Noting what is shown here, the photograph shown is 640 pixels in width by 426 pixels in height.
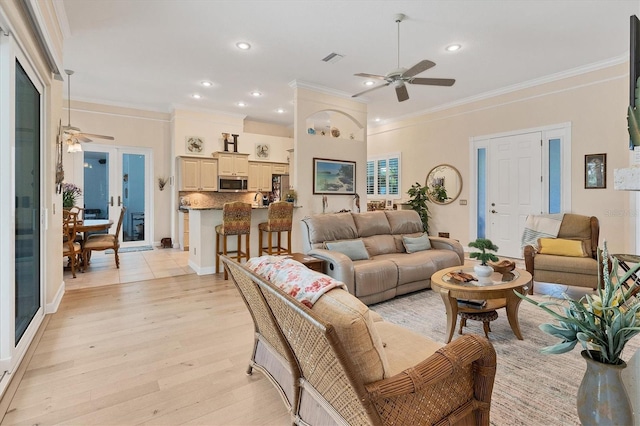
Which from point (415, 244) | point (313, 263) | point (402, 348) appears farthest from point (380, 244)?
point (402, 348)

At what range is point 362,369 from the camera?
115cm

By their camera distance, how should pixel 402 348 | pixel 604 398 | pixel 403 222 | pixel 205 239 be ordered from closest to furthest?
pixel 604 398 → pixel 402 348 → pixel 403 222 → pixel 205 239

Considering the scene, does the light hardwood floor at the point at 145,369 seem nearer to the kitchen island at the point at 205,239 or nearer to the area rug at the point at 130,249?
the kitchen island at the point at 205,239

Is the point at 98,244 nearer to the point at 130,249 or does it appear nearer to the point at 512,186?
the point at 130,249

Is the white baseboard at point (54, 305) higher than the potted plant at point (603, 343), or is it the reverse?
the potted plant at point (603, 343)

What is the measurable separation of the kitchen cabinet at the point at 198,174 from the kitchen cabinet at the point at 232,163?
14cm

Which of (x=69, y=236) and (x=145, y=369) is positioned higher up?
(x=69, y=236)

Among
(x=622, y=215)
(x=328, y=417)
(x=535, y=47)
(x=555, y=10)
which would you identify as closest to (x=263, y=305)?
(x=328, y=417)

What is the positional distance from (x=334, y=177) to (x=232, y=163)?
9.57 feet

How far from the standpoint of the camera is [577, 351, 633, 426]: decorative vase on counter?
81cm

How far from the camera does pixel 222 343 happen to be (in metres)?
2.71

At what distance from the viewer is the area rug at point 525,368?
1823 millimetres

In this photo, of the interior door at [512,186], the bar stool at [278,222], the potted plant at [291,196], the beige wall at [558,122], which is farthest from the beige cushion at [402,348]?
the interior door at [512,186]

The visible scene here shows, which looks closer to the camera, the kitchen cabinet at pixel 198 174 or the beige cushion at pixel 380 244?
the beige cushion at pixel 380 244
